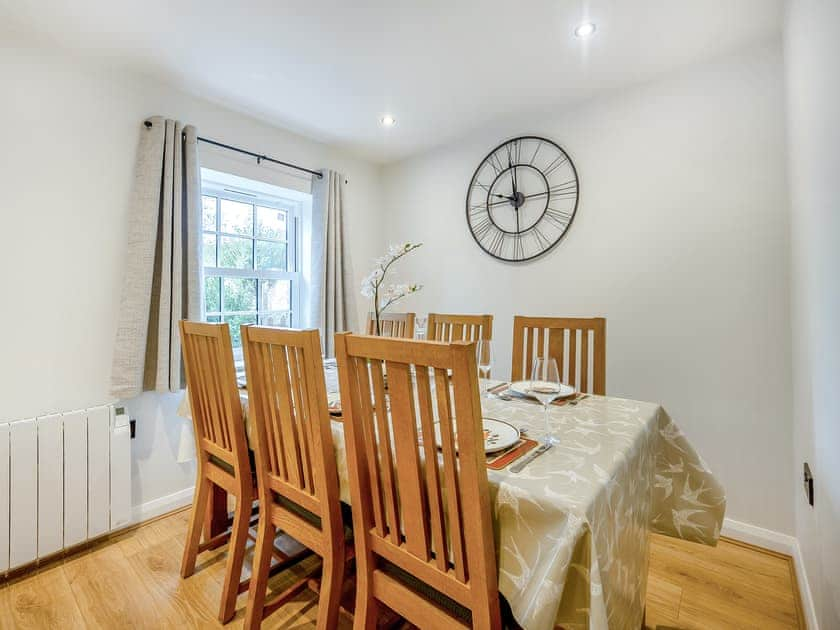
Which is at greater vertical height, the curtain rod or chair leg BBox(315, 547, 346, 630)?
the curtain rod

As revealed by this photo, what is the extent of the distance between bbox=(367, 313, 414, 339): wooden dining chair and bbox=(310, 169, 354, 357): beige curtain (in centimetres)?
55

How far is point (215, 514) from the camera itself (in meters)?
1.92

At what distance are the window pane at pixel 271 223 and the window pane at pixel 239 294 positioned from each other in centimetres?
38

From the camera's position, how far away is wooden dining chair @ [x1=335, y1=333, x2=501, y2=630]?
31.5 inches

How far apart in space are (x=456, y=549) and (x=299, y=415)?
1.87 ft

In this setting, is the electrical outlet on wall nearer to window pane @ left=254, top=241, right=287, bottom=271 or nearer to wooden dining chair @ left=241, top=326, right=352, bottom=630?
wooden dining chair @ left=241, top=326, right=352, bottom=630

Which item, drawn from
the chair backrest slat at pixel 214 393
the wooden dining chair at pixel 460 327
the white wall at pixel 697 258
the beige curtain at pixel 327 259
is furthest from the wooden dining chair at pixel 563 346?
the beige curtain at pixel 327 259

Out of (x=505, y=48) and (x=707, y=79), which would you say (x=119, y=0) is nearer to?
(x=505, y=48)

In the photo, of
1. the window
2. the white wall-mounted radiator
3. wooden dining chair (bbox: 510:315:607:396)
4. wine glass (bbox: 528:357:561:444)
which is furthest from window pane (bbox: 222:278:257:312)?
wine glass (bbox: 528:357:561:444)

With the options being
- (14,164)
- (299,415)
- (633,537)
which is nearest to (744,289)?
(633,537)

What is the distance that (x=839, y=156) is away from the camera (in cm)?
95

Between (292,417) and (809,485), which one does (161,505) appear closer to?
(292,417)

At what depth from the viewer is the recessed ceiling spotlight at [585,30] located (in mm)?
1740

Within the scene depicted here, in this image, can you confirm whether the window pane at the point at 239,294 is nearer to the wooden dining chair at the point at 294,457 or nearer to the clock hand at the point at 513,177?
the wooden dining chair at the point at 294,457
